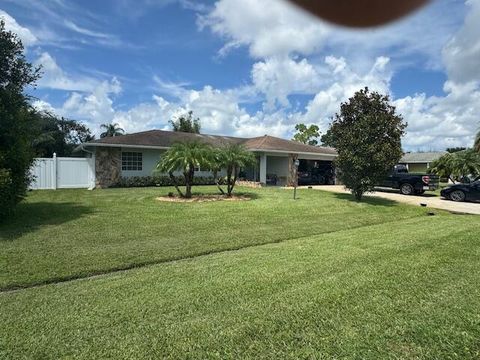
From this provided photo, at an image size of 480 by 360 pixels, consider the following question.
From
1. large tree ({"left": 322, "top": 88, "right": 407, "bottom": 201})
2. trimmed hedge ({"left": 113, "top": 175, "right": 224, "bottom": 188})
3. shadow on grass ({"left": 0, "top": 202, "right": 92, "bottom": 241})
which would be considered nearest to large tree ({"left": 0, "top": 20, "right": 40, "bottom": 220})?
shadow on grass ({"left": 0, "top": 202, "right": 92, "bottom": 241})

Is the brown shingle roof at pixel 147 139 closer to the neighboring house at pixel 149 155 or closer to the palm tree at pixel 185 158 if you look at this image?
the neighboring house at pixel 149 155

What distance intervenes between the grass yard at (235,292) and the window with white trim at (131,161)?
13.1m

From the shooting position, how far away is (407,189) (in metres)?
22.3

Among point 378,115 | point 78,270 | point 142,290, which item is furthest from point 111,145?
point 142,290

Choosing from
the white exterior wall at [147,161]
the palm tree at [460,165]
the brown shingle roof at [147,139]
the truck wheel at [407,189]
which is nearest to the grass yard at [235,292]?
the brown shingle roof at [147,139]

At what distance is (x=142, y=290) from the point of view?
4941mm

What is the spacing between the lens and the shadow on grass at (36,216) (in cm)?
849

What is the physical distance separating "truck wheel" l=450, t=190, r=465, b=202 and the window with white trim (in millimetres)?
18019

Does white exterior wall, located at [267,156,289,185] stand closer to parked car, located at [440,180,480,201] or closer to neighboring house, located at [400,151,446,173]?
parked car, located at [440,180,480,201]

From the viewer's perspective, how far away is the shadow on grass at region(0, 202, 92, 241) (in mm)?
8492

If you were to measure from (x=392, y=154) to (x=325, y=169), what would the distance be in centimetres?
1526

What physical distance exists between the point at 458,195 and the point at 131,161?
18.6 meters

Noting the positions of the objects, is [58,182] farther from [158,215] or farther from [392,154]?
[392,154]

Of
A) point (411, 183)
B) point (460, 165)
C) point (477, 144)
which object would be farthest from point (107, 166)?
point (477, 144)
